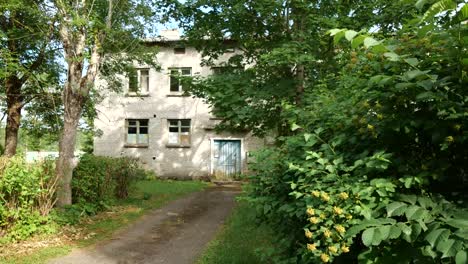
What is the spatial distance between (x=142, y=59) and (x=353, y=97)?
10.6 meters

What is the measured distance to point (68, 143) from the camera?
33.1 feet

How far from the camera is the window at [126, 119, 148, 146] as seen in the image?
25031 mm

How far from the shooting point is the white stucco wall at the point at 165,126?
24.3 metres

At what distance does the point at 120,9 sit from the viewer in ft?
36.8

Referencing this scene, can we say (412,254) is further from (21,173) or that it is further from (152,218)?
(152,218)

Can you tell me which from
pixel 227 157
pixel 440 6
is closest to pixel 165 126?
pixel 227 157

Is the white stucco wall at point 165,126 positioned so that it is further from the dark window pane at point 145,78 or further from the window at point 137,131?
the dark window pane at point 145,78

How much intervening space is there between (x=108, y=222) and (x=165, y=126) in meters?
14.7

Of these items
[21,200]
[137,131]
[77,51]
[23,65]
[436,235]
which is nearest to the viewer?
[436,235]

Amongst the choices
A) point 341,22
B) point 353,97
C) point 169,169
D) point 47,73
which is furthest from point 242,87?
point 169,169

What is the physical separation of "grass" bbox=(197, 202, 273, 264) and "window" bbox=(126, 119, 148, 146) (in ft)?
51.2

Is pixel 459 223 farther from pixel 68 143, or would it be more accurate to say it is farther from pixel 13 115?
pixel 13 115

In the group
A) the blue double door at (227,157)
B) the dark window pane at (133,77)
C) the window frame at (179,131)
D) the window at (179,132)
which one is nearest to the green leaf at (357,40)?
the dark window pane at (133,77)

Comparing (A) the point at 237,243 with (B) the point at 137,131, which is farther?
(B) the point at 137,131
